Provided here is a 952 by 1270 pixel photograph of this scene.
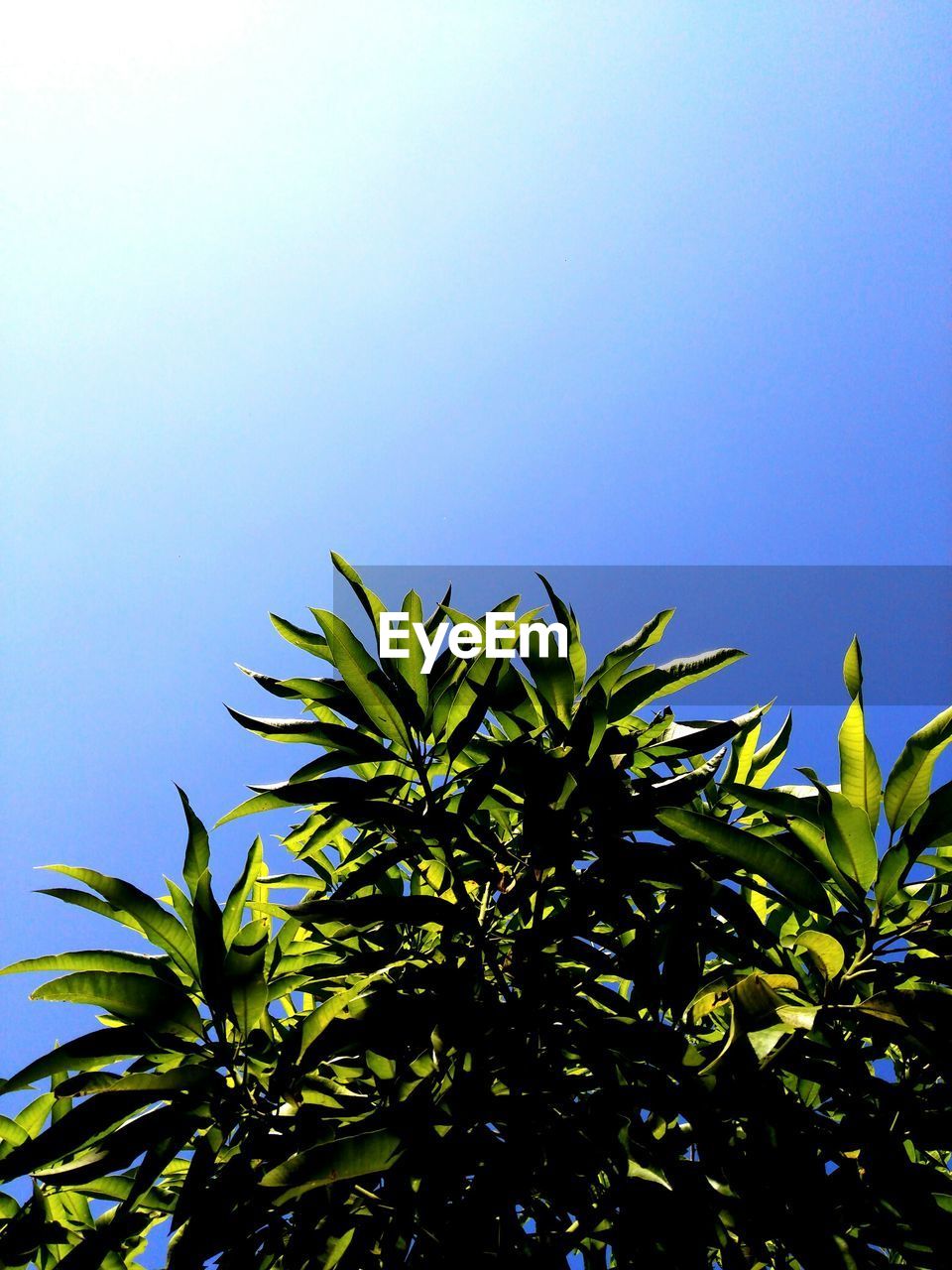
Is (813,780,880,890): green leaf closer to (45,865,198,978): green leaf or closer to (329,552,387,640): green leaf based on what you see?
(329,552,387,640): green leaf

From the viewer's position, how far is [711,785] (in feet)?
5.99

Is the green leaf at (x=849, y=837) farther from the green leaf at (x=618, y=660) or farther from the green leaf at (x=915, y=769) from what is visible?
the green leaf at (x=618, y=660)

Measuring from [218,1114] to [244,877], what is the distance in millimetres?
358

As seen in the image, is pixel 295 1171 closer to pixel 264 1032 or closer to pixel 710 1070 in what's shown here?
pixel 264 1032

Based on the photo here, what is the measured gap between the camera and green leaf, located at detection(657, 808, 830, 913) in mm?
1142

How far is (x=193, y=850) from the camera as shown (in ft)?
4.38

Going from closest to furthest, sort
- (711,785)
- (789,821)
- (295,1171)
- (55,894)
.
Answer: (295,1171) < (789,821) < (55,894) < (711,785)

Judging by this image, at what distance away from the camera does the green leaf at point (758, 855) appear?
1142mm

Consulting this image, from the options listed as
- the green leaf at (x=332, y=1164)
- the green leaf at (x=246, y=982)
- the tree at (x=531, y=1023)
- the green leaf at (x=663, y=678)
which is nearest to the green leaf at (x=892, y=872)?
the tree at (x=531, y=1023)

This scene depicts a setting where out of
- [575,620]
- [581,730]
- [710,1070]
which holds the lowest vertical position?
[710,1070]

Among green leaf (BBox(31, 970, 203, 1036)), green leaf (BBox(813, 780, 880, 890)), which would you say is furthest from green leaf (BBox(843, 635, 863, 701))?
green leaf (BBox(31, 970, 203, 1036))

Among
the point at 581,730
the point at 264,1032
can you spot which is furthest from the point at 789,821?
the point at 264,1032

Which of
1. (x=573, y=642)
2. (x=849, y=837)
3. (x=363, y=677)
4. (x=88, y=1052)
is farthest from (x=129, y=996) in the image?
(x=849, y=837)

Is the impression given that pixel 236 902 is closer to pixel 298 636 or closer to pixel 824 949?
pixel 298 636
